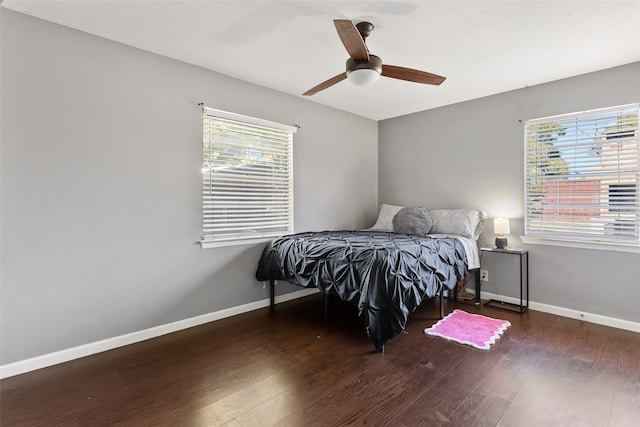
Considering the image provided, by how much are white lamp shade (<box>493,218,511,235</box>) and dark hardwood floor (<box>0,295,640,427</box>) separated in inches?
41.2

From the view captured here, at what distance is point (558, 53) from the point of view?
2736 millimetres

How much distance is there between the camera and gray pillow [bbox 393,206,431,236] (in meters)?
3.77

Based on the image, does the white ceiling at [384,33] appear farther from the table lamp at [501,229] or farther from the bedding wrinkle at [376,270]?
the bedding wrinkle at [376,270]

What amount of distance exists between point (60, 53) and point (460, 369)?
12.2ft

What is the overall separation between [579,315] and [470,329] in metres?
1.26

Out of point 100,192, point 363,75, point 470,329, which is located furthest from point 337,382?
point 100,192

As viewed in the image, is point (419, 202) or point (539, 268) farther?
point (419, 202)

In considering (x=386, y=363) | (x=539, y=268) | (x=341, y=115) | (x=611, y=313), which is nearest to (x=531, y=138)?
(x=539, y=268)

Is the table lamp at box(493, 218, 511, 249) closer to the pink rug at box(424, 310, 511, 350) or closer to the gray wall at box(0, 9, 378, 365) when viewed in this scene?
the pink rug at box(424, 310, 511, 350)

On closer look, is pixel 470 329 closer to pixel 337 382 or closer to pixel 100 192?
pixel 337 382

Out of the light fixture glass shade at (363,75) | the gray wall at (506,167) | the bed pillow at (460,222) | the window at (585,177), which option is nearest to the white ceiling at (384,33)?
the gray wall at (506,167)

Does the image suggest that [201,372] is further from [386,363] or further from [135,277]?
[386,363]

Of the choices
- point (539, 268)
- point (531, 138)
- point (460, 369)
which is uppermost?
point (531, 138)

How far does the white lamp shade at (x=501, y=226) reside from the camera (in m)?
3.50
